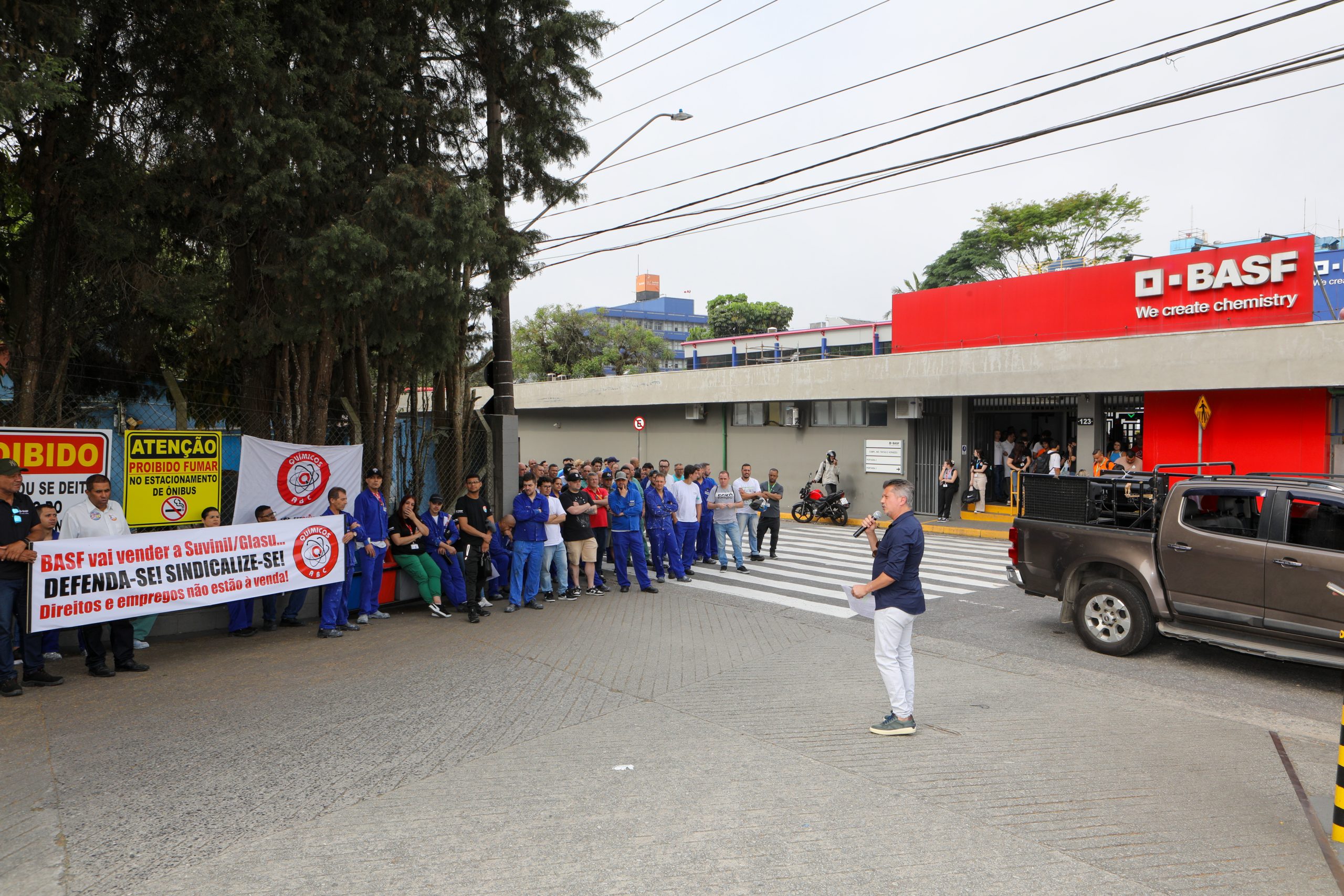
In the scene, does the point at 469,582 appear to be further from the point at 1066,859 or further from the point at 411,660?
the point at 1066,859

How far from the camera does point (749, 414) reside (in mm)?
27766

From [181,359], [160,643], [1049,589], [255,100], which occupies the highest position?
[255,100]

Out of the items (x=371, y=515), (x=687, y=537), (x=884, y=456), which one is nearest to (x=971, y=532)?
(x=884, y=456)

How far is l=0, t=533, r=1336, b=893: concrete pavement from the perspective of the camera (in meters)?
4.35

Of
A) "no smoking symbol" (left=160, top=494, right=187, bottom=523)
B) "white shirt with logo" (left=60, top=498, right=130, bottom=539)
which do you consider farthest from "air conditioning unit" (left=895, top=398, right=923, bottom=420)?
"white shirt with logo" (left=60, top=498, right=130, bottom=539)

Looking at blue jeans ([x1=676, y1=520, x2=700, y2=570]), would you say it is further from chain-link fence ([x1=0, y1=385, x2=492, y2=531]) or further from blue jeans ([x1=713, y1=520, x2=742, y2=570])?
chain-link fence ([x1=0, y1=385, x2=492, y2=531])

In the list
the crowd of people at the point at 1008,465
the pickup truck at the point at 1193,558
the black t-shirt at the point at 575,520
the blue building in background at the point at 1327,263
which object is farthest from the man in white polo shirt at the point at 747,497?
the blue building in background at the point at 1327,263

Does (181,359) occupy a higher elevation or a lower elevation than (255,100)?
lower

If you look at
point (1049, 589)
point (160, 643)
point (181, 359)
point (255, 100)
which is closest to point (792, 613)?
point (1049, 589)

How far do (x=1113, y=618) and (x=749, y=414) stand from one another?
1931cm

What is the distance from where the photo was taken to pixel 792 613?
36.0 feet

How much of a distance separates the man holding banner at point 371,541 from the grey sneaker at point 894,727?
6.35m

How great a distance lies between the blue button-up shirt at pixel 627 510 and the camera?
12594mm

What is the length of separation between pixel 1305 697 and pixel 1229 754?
208 centimetres
